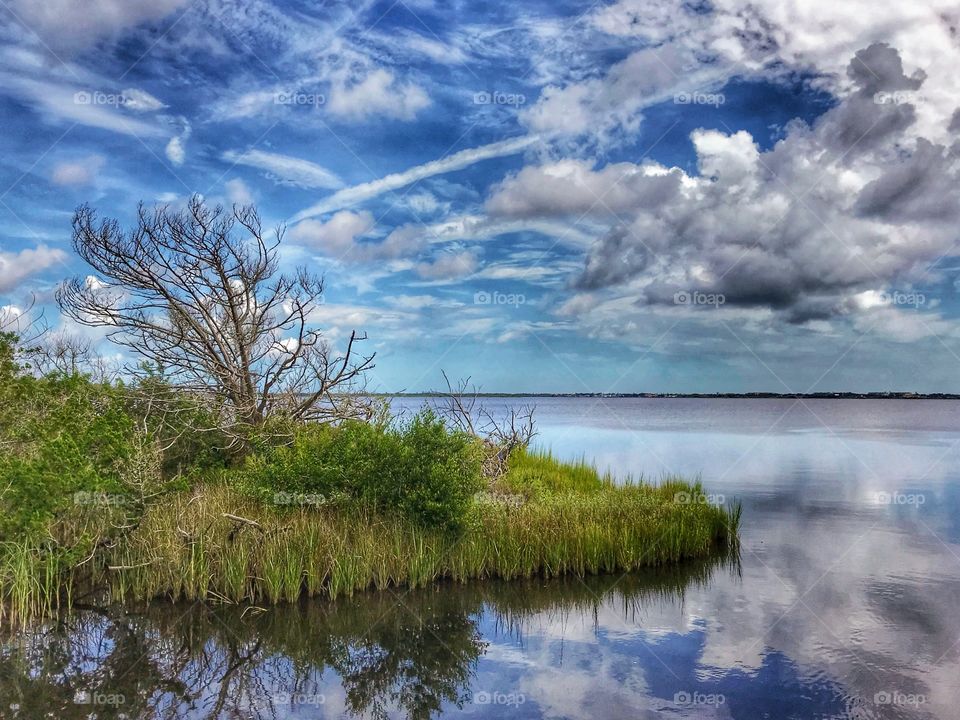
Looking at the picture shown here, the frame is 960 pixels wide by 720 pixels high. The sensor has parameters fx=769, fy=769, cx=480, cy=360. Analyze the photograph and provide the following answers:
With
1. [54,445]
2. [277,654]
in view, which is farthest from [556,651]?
[54,445]

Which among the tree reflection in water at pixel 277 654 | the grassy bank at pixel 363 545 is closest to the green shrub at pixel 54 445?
the grassy bank at pixel 363 545

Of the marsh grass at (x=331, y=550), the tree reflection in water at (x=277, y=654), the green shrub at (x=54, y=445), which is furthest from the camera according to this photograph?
the marsh grass at (x=331, y=550)

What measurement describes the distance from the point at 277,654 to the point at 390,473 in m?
4.52

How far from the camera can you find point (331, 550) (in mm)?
13445

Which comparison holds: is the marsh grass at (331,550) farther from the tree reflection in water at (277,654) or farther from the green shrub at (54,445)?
the green shrub at (54,445)

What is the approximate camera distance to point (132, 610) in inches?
499

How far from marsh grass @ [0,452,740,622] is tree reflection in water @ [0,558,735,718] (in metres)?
0.41

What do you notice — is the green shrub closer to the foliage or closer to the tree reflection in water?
the foliage

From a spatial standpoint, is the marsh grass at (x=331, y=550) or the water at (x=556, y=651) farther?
the marsh grass at (x=331, y=550)

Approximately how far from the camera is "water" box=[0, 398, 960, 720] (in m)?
9.52

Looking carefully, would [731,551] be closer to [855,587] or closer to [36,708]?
[855,587]

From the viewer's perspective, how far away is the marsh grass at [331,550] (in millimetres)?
12992

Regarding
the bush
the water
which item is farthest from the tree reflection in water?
the bush

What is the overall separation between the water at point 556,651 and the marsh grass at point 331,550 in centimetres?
46
